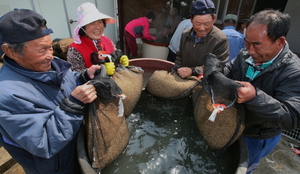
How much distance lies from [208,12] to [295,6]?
5939 millimetres

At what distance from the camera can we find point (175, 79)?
2.03m

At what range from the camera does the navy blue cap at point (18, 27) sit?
2.96 ft

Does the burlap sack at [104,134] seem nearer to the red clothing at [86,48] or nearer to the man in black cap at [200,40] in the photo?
the red clothing at [86,48]

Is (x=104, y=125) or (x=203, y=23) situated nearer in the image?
(x=104, y=125)

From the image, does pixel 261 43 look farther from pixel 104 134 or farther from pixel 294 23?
pixel 294 23

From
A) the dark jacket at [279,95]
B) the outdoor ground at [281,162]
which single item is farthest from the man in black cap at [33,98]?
the outdoor ground at [281,162]

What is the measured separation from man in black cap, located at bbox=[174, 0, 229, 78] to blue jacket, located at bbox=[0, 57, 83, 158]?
1.43 m

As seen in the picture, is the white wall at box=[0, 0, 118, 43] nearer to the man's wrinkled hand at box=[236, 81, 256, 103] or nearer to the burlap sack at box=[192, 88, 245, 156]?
the burlap sack at box=[192, 88, 245, 156]

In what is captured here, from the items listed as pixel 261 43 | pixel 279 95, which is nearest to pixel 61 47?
pixel 261 43

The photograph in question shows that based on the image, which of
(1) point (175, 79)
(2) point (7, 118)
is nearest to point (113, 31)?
(1) point (175, 79)

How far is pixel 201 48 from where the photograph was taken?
2004 mm

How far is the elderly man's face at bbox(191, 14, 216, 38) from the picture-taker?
186 centimetres

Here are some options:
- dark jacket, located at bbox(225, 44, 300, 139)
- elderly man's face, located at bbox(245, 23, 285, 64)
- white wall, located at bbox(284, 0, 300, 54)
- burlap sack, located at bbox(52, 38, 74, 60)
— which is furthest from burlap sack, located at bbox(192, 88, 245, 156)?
white wall, located at bbox(284, 0, 300, 54)

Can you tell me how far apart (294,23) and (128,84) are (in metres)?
7.03
